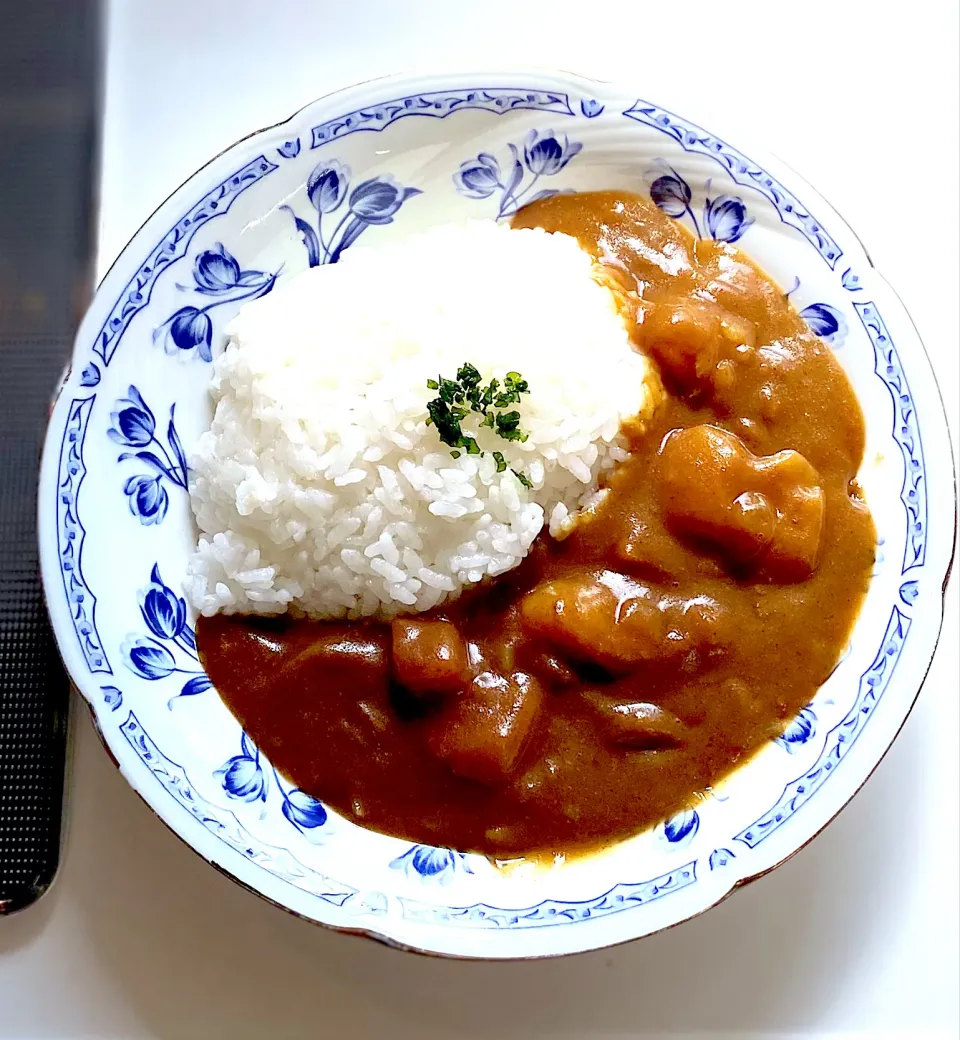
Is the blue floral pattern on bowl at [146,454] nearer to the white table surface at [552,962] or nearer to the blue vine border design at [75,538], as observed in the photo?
the blue vine border design at [75,538]

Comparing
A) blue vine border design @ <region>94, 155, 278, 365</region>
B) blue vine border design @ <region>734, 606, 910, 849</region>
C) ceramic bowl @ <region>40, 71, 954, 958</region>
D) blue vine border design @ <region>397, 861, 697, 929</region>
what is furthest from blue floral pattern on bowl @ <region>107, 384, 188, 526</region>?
blue vine border design @ <region>734, 606, 910, 849</region>

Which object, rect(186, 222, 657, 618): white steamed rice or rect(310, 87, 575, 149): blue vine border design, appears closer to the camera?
rect(186, 222, 657, 618): white steamed rice

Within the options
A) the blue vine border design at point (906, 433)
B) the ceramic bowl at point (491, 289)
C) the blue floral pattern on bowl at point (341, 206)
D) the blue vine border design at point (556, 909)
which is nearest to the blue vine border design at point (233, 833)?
the ceramic bowl at point (491, 289)

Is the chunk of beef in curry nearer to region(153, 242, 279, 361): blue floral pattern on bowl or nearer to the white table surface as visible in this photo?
the white table surface

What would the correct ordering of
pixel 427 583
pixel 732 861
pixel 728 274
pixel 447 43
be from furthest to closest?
pixel 447 43, pixel 728 274, pixel 427 583, pixel 732 861

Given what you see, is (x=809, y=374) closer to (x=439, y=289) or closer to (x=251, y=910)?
(x=439, y=289)

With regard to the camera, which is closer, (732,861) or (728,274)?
(732,861)

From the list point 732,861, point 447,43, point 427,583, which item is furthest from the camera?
point 447,43

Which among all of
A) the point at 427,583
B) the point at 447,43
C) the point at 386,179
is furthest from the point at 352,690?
the point at 447,43
